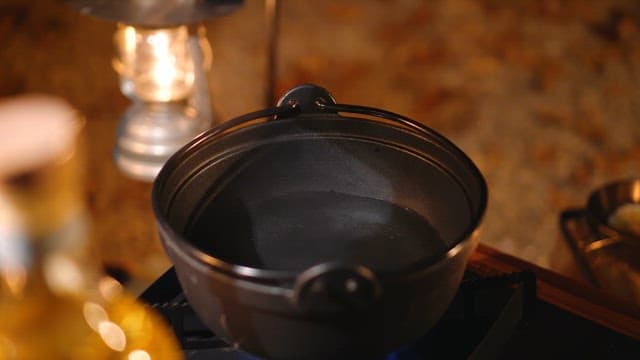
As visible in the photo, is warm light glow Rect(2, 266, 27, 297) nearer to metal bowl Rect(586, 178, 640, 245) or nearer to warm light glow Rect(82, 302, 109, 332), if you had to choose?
warm light glow Rect(82, 302, 109, 332)

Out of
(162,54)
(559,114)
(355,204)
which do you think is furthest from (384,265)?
(559,114)

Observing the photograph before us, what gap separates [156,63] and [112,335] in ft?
3.19

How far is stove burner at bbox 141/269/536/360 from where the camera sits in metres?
0.77

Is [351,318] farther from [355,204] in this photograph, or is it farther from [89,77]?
[89,77]

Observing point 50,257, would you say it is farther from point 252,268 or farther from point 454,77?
point 454,77

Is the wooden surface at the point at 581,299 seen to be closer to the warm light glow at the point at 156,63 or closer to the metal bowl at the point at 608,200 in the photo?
the metal bowl at the point at 608,200

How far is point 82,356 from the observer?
0.53 metres

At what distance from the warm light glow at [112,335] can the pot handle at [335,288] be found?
0.13 meters

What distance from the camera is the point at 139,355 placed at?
23.4 inches

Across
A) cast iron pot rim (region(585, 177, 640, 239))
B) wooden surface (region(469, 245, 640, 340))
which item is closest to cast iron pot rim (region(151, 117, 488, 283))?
wooden surface (region(469, 245, 640, 340))

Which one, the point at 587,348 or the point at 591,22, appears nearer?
the point at 587,348

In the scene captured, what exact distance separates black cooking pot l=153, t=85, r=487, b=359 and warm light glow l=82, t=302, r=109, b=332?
0.27 ft

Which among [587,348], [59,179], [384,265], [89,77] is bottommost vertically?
[89,77]

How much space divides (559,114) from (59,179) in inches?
88.3
